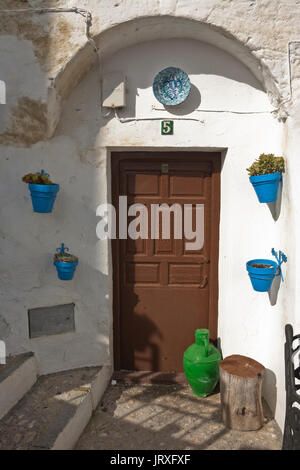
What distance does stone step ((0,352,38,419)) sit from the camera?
3.11m

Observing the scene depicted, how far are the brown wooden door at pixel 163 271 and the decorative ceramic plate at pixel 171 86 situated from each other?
1.85 feet

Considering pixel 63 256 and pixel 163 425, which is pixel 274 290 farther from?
pixel 63 256

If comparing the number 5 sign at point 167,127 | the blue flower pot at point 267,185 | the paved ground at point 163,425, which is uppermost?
the number 5 sign at point 167,127

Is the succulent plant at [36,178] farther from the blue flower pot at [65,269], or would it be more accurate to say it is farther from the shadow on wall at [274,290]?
the shadow on wall at [274,290]

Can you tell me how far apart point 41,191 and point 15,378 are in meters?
1.73

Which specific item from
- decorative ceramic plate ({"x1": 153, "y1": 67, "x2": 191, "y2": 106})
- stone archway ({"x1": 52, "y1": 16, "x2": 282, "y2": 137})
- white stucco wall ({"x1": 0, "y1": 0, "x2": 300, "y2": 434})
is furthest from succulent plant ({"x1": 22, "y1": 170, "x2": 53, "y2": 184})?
decorative ceramic plate ({"x1": 153, "y1": 67, "x2": 191, "y2": 106})

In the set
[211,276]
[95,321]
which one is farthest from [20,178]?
[211,276]

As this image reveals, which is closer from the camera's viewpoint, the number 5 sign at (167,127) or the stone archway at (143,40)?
the stone archway at (143,40)

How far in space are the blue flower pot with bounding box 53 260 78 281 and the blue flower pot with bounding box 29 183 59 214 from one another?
0.53m

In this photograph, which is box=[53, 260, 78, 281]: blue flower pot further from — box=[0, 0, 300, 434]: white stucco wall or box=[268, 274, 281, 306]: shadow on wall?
box=[268, 274, 281, 306]: shadow on wall

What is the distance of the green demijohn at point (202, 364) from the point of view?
360 cm

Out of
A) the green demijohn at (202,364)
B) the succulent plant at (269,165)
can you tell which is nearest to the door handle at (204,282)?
the green demijohn at (202,364)

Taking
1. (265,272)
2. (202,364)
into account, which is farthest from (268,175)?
(202,364)

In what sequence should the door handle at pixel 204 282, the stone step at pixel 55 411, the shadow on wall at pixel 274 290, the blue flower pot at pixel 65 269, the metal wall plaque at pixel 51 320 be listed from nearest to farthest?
the stone step at pixel 55 411 < the shadow on wall at pixel 274 290 < the blue flower pot at pixel 65 269 < the metal wall plaque at pixel 51 320 < the door handle at pixel 204 282
